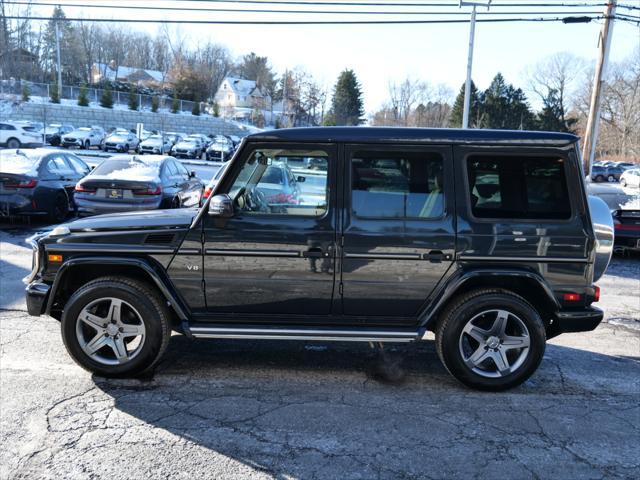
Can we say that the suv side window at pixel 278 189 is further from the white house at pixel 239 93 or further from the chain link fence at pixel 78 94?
the white house at pixel 239 93

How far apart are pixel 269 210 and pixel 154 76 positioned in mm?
100655

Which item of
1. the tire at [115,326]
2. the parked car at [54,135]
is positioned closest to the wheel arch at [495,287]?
the tire at [115,326]

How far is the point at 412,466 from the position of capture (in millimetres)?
3256

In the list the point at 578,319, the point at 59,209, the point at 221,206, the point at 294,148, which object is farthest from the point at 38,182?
the point at 578,319

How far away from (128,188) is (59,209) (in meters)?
2.32

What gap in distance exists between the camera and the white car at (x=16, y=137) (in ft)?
111

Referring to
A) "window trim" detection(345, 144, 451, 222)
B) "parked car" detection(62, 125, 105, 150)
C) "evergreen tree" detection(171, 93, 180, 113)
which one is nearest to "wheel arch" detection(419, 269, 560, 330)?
"window trim" detection(345, 144, 451, 222)

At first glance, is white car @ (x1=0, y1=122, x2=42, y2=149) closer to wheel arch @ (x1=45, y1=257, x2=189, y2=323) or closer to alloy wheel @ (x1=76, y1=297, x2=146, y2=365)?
wheel arch @ (x1=45, y1=257, x2=189, y2=323)

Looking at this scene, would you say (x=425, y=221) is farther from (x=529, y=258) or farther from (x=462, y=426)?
(x=462, y=426)

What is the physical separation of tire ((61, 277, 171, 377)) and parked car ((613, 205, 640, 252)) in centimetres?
900

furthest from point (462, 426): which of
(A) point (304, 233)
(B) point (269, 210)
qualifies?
(B) point (269, 210)

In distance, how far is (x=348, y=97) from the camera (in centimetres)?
7412

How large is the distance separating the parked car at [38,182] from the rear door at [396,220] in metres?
9.08

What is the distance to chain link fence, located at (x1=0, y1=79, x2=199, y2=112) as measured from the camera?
5369cm
